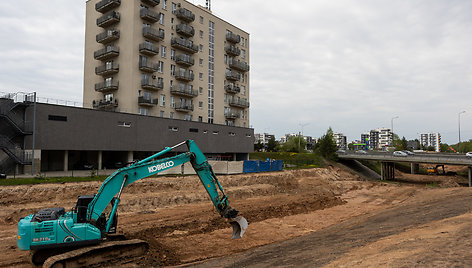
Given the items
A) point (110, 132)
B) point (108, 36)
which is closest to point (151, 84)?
point (108, 36)

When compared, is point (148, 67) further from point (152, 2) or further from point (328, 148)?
point (328, 148)

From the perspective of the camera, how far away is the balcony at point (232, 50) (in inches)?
2487

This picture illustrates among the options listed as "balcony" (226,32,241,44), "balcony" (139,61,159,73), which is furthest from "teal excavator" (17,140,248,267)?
"balcony" (226,32,241,44)

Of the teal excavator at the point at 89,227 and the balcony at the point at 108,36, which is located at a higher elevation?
the balcony at the point at 108,36

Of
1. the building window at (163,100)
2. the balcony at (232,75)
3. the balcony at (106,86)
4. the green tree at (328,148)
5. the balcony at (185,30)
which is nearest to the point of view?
the balcony at (106,86)

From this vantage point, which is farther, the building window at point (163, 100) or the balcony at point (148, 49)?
the building window at point (163, 100)

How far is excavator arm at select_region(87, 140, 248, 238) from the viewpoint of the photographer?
1120cm

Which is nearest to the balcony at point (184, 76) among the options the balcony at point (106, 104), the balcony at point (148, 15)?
the balcony at point (148, 15)

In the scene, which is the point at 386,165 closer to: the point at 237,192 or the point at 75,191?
the point at 237,192

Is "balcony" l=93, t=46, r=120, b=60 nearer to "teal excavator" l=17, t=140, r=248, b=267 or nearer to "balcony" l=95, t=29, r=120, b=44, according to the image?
"balcony" l=95, t=29, r=120, b=44

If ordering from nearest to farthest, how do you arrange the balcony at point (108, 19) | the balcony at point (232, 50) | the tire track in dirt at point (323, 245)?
the tire track in dirt at point (323, 245)
the balcony at point (108, 19)
the balcony at point (232, 50)

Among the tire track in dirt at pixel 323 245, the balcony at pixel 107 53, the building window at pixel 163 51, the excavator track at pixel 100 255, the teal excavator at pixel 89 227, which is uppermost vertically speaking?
the building window at pixel 163 51

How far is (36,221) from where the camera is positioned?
10250mm

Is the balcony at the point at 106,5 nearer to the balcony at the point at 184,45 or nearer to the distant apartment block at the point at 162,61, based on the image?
the distant apartment block at the point at 162,61
